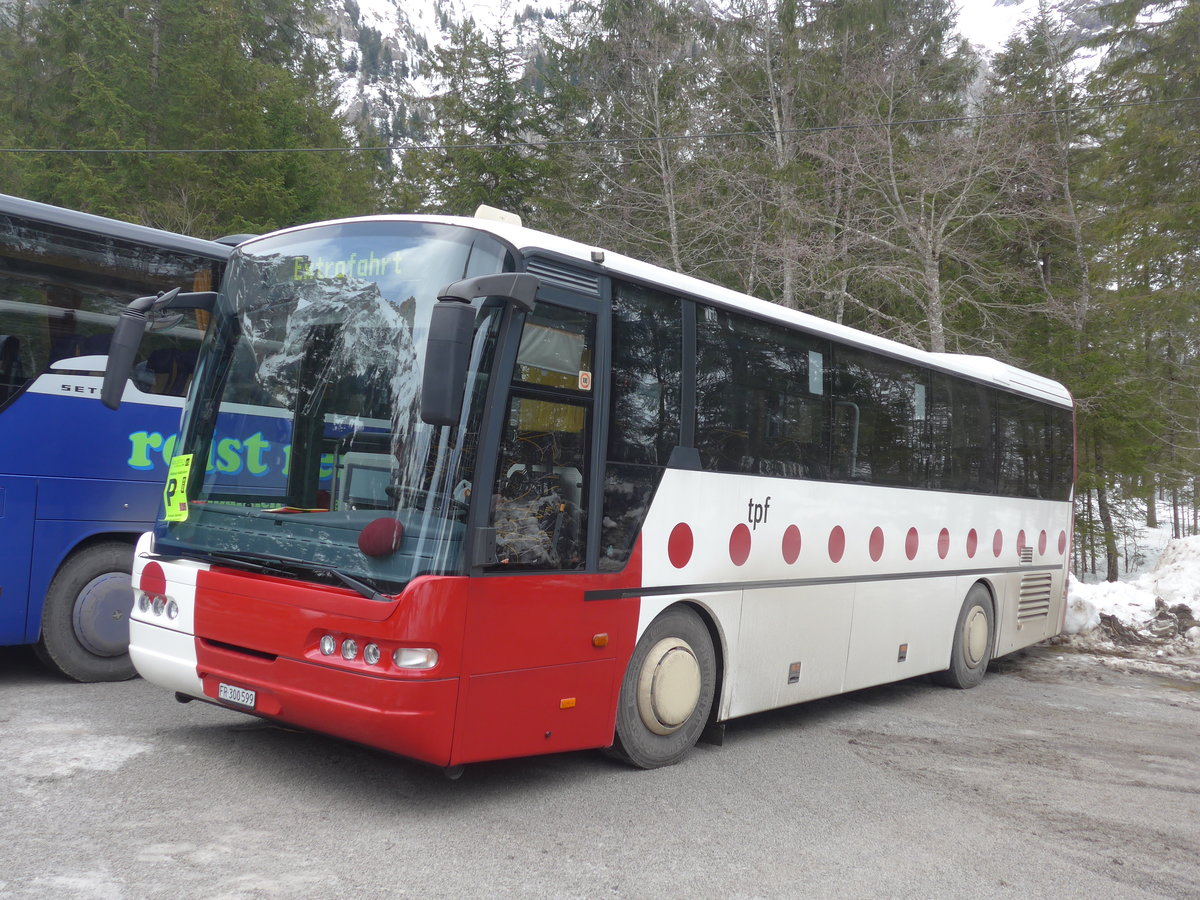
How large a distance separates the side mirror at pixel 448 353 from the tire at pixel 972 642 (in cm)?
732

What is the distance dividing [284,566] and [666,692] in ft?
8.02

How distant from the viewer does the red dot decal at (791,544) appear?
7539 millimetres

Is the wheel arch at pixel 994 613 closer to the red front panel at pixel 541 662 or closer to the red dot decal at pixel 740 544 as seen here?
the red dot decal at pixel 740 544

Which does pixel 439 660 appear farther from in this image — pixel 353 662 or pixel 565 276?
pixel 565 276

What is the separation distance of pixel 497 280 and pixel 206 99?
2354 centimetres

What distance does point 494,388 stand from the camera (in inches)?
205

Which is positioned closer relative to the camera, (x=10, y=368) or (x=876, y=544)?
(x=10, y=368)

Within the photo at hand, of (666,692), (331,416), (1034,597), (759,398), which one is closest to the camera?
(331,416)

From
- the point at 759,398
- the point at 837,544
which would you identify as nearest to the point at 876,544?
the point at 837,544

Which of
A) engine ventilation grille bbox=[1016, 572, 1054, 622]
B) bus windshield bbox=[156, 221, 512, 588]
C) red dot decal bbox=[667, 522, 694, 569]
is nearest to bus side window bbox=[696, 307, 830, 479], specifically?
red dot decal bbox=[667, 522, 694, 569]

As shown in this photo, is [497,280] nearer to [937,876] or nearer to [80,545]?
[937,876]

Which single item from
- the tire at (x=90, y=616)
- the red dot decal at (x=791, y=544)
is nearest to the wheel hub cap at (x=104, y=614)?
the tire at (x=90, y=616)

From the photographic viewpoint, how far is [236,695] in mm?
5426

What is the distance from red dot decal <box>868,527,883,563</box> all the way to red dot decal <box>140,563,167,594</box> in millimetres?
5404
